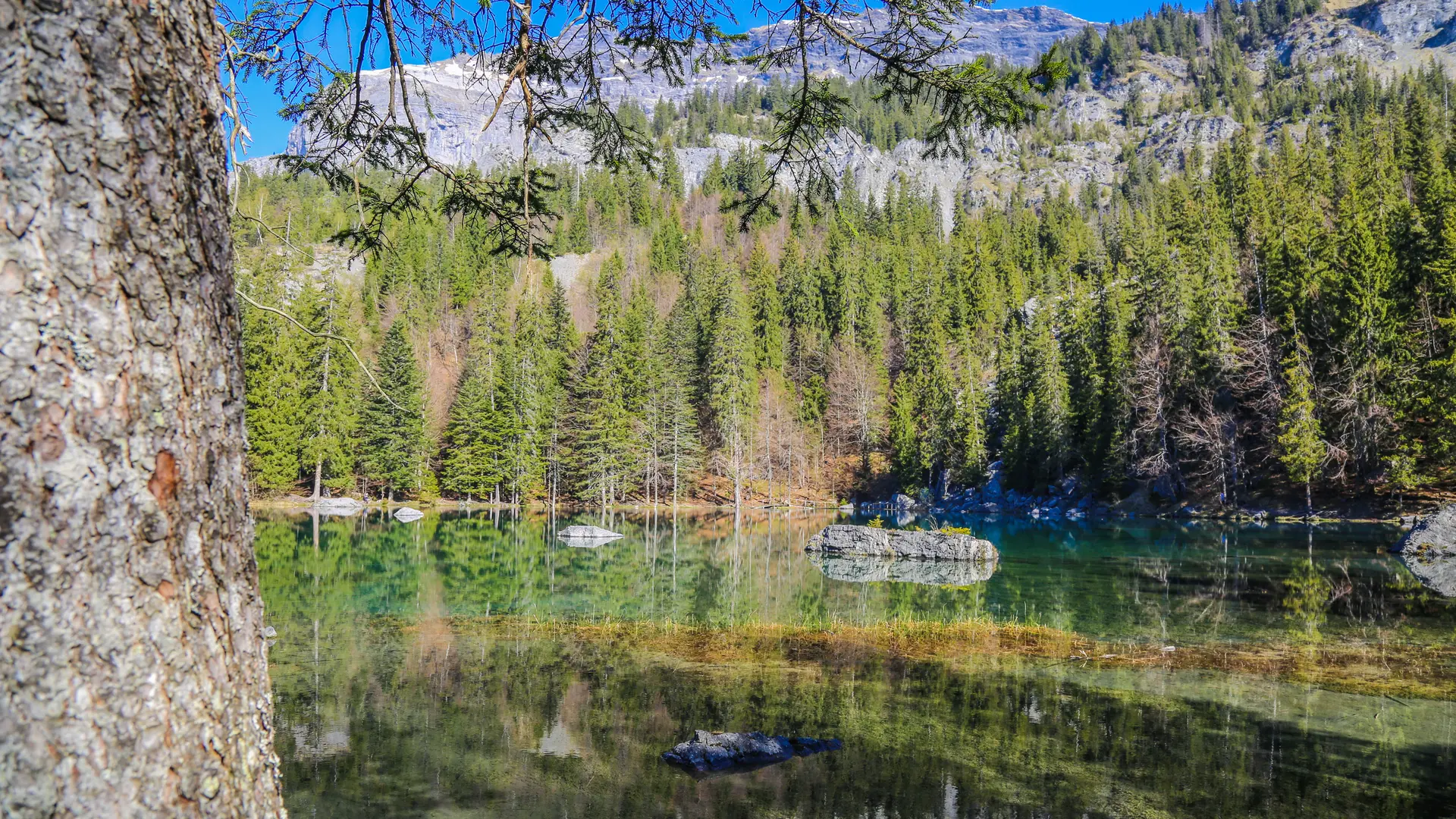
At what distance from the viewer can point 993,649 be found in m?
13.0

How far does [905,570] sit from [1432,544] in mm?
16034

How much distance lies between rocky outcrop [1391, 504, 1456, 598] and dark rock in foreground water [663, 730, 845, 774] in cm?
2141

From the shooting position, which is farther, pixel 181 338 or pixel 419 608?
pixel 419 608

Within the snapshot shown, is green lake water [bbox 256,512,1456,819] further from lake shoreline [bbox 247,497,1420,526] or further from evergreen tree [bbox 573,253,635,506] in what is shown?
evergreen tree [bbox 573,253,635,506]

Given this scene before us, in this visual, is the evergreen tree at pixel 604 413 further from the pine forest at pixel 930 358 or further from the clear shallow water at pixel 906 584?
the clear shallow water at pixel 906 584

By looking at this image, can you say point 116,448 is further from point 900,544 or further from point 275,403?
point 275,403

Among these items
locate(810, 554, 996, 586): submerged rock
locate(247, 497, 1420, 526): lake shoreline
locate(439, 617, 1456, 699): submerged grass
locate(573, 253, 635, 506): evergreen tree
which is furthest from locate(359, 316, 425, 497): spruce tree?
locate(439, 617, 1456, 699): submerged grass

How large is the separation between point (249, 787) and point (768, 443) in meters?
53.6

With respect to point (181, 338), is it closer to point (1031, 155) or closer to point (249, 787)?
point (249, 787)

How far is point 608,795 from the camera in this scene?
7309mm

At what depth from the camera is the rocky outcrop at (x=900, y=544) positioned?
2425 centimetres

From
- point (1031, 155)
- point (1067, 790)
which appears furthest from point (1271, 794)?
point (1031, 155)

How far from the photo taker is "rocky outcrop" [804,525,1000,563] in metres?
24.2

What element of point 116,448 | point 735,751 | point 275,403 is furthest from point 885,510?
point 116,448
